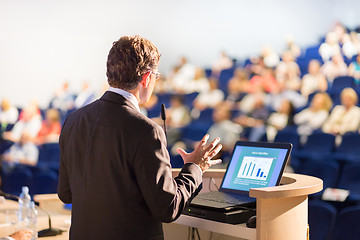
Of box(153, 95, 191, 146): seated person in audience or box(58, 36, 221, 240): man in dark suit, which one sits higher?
box(58, 36, 221, 240): man in dark suit

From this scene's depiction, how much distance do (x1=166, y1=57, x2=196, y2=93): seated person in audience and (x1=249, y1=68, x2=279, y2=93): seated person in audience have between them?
1518 mm

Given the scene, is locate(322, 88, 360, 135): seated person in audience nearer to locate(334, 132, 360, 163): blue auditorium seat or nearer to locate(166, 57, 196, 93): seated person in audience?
locate(334, 132, 360, 163): blue auditorium seat

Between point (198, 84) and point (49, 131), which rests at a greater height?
point (198, 84)

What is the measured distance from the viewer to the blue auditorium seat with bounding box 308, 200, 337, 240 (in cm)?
299

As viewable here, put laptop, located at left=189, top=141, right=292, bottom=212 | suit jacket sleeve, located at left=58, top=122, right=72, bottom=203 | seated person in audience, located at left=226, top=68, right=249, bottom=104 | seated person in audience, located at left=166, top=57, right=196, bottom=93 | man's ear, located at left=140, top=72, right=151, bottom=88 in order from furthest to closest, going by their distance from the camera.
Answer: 1. seated person in audience, located at left=166, top=57, right=196, bottom=93
2. seated person in audience, located at left=226, top=68, right=249, bottom=104
3. laptop, located at left=189, top=141, right=292, bottom=212
4. suit jacket sleeve, located at left=58, top=122, right=72, bottom=203
5. man's ear, located at left=140, top=72, right=151, bottom=88

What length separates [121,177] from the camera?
1402 millimetres

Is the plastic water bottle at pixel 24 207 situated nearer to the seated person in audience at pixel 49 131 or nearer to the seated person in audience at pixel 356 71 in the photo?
the seated person in audience at pixel 49 131

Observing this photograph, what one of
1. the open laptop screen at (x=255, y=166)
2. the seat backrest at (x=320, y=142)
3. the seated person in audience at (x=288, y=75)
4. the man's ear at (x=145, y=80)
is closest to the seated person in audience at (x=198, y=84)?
the seated person in audience at (x=288, y=75)

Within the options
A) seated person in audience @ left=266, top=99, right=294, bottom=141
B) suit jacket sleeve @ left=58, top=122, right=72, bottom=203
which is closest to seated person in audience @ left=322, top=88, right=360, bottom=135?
seated person in audience @ left=266, top=99, right=294, bottom=141

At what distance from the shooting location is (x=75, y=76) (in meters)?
9.16

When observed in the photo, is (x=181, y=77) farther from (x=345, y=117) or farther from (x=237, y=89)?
(x=345, y=117)

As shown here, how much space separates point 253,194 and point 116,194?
379mm

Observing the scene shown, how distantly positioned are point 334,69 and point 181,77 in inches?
107

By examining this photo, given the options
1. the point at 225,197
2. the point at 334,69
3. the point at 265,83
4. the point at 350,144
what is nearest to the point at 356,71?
the point at 334,69
